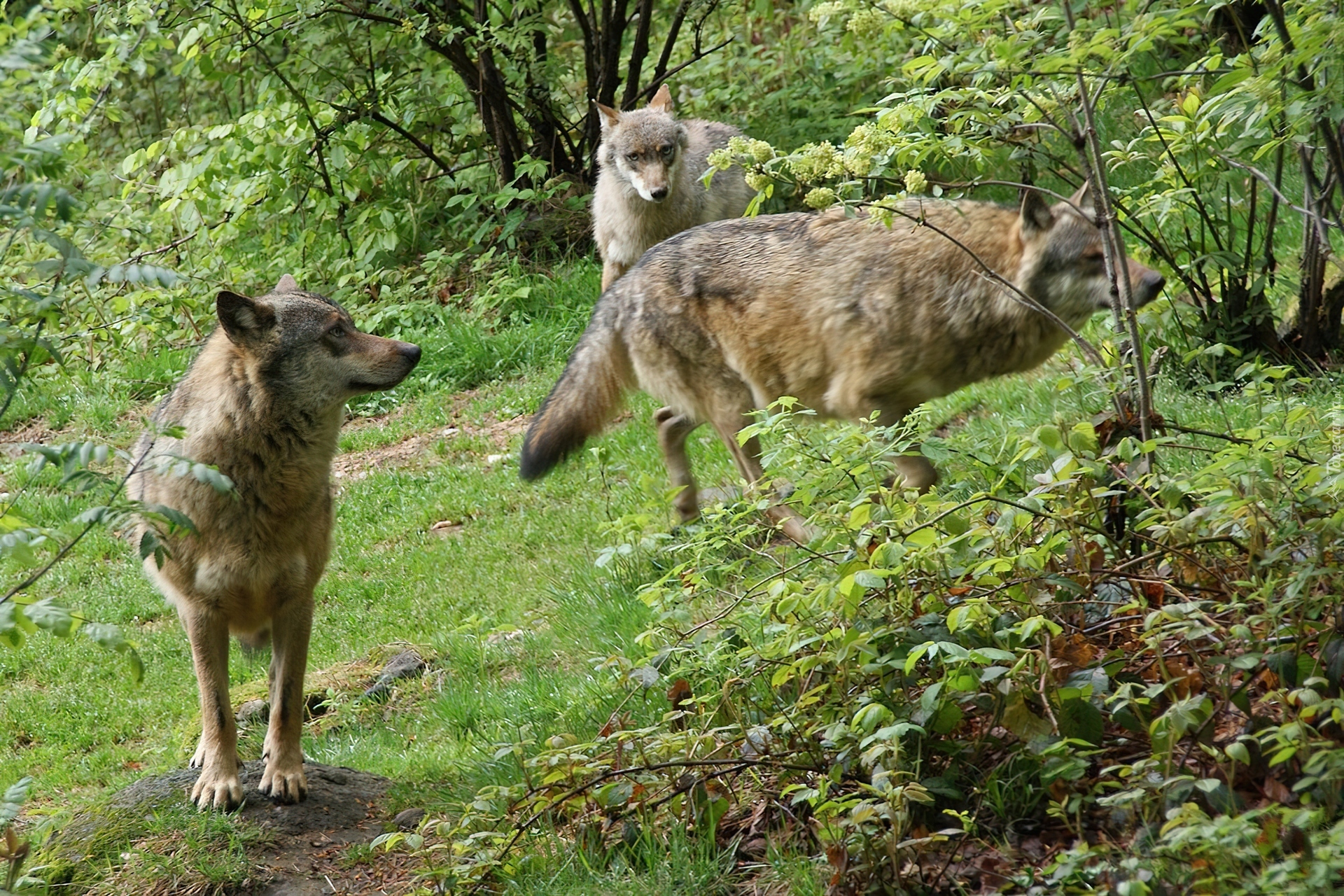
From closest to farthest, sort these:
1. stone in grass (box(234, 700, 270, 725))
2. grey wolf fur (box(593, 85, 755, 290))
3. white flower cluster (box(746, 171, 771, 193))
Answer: white flower cluster (box(746, 171, 771, 193)) < stone in grass (box(234, 700, 270, 725)) < grey wolf fur (box(593, 85, 755, 290))

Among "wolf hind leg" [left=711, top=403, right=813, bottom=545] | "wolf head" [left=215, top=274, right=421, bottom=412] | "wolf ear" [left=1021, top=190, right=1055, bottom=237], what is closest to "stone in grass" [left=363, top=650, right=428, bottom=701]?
"wolf head" [left=215, top=274, right=421, bottom=412]

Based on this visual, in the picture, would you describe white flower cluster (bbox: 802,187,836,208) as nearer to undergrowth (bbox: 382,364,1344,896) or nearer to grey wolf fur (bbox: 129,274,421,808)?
undergrowth (bbox: 382,364,1344,896)

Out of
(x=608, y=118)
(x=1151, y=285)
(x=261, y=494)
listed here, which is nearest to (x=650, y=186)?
(x=608, y=118)

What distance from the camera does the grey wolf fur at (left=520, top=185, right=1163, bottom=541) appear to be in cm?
610

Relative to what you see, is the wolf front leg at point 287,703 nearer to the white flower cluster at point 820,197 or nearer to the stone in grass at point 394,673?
the stone in grass at point 394,673

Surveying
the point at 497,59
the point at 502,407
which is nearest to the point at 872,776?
the point at 502,407

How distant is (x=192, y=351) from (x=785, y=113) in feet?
21.0

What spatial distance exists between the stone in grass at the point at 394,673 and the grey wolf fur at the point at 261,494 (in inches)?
42.3

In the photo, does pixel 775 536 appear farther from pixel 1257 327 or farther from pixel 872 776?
pixel 872 776

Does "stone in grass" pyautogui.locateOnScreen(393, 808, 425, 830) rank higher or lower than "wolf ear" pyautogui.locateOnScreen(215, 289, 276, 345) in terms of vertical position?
lower

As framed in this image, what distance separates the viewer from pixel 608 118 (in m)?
10.8

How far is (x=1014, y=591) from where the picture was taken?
12.1 feet

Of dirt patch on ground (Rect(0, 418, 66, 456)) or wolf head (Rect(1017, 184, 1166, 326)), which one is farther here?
dirt patch on ground (Rect(0, 418, 66, 456))

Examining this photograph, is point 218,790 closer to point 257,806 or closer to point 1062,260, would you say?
point 257,806
